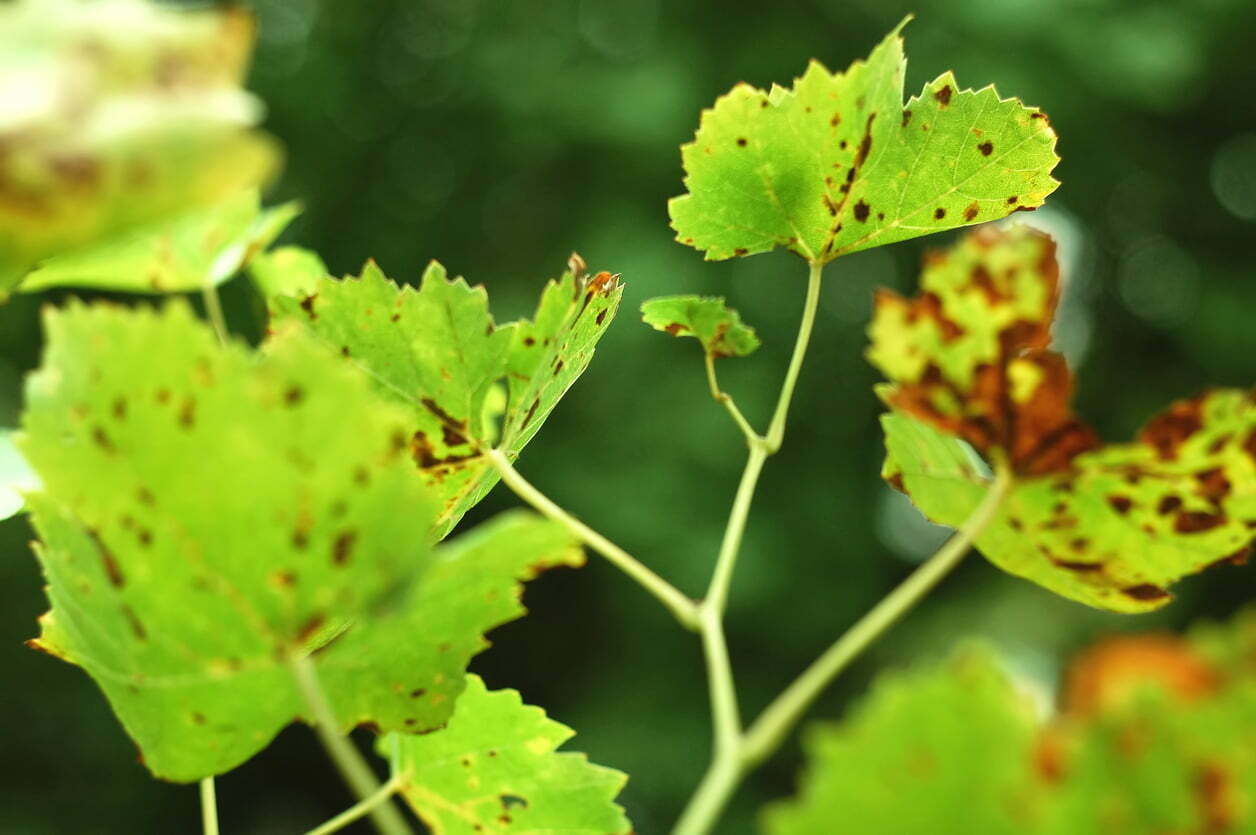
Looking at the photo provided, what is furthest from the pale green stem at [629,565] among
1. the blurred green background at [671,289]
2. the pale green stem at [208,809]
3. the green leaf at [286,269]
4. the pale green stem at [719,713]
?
the blurred green background at [671,289]

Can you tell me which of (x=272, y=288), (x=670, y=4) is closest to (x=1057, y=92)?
(x=670, y=4)

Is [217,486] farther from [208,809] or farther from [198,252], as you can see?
[198,252]

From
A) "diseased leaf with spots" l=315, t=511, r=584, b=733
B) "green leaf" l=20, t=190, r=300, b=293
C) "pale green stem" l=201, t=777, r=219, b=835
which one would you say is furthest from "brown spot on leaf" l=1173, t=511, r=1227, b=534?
"green leaf" l=20, t=190, r=300, b=293

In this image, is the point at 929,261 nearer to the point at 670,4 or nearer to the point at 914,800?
the point at 914,800

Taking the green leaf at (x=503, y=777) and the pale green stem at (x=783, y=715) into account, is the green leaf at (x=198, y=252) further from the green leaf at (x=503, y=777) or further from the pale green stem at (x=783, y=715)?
the pale green stem at (x=783, y=715)

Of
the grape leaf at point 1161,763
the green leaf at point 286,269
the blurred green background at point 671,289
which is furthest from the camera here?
the blurred green background at point 671,289
